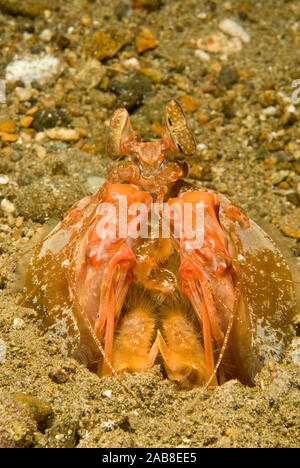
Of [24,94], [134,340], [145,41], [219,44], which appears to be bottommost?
[134,340]

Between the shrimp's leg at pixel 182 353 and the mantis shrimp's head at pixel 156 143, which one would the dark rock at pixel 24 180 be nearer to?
the mantis shrimp's head at pixel 156 143

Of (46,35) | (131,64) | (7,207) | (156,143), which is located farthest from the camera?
(46,35)

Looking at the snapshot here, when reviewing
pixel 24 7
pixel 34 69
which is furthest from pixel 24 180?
pixel 24 7

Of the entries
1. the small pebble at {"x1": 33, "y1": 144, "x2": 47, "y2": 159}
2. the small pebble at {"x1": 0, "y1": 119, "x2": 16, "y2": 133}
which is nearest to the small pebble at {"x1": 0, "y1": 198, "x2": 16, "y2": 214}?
the small pebble at {"x1": 33, "y1": 144, "x2": 47, "y2": 159}

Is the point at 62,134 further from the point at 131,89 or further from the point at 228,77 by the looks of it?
Result: the point at 228,77

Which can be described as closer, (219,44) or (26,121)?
(26,121)

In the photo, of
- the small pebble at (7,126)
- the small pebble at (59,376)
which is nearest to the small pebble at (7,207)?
the small pebble at (7,126)

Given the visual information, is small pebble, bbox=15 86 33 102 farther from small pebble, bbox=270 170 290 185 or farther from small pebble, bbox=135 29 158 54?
small pebble, bbox=270 170 290 185
